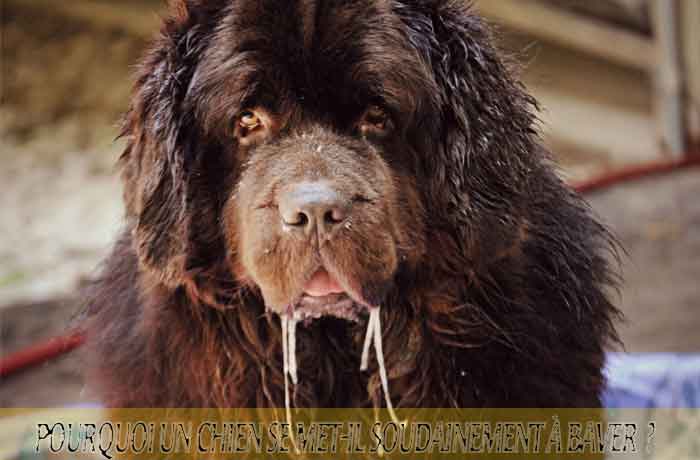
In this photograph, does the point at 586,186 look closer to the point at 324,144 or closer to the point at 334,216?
the point at 324,144

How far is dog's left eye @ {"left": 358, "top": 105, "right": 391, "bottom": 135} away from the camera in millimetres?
2473

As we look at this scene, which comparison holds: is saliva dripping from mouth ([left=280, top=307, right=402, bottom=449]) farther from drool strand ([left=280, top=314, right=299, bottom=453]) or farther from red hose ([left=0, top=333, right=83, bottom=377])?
red hose ([left=0, top=333, right=83, bottom=377])

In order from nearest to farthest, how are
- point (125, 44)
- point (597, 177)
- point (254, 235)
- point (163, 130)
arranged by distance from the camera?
point (254, 235)
point (163, 130)
point (597, 177)
point (125, 44)

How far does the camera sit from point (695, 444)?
3.78 metres

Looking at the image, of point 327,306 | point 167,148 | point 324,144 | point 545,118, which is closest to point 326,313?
point 327,306

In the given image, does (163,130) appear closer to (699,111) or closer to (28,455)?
(28,455)

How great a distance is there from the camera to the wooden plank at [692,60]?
6.69m

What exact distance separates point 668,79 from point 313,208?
5.27 meters

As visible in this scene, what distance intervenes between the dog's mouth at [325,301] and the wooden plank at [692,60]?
5009 millimetres

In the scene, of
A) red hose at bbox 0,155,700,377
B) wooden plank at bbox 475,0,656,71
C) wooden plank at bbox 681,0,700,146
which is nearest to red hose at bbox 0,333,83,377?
red hose at bbox 0,155,700,377

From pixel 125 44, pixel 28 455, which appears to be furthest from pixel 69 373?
pixel 125 44

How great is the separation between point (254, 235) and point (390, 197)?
1.11ft

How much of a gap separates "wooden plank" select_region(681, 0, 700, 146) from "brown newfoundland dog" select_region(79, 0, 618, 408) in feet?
14.5

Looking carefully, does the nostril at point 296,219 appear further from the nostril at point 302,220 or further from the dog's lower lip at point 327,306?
the dog's lower lip at point 327,306
